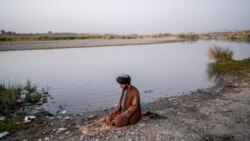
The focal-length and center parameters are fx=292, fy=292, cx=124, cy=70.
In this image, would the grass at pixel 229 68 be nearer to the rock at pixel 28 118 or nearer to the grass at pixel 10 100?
the grass at pixel 10 100

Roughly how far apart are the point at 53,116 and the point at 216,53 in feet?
52.5

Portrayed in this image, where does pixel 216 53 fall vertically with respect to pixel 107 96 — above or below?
above

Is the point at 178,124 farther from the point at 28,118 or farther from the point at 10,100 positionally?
the point at 10,100

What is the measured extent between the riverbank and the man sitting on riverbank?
21cm

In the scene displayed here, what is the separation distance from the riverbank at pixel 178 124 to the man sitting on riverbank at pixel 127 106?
8.1 inches

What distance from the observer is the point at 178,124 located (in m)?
7.63

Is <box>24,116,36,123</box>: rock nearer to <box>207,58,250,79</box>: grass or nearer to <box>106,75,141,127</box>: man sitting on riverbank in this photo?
<box>106,75,141,127</box>: man sitting on riverbank

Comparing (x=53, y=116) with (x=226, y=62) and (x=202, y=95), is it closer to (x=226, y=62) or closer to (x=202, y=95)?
(x=202, y=95)

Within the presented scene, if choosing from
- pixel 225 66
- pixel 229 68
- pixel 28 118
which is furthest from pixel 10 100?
pixel 225 66

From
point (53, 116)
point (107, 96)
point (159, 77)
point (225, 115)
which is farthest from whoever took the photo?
point (159, 77)

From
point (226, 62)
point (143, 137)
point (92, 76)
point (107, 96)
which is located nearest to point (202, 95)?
point (107, 96)

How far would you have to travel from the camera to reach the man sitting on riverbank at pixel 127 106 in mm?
7305

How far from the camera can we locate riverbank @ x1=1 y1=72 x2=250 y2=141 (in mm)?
6910

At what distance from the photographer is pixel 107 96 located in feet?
42.9
